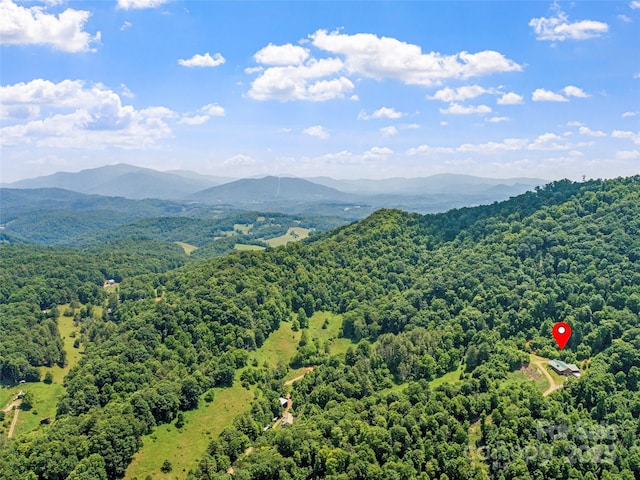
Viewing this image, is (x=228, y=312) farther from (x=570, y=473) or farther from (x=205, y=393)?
(x=570, y=473)

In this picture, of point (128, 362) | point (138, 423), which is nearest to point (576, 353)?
point (138, 423)

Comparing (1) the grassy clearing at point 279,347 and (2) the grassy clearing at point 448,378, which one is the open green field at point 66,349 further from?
(2) the grassy clearing at point 448,378

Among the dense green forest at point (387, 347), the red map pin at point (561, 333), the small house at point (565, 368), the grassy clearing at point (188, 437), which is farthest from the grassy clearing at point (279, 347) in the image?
the red map pin at point (561, 333)

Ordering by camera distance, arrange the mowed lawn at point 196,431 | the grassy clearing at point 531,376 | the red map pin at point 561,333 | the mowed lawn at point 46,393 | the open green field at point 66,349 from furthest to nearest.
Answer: the open green field at point 66,349
the red map pin at point 561,333
the mowed lawn at point 46,393
the grassy clearing at point 531,376
the mowed lawn at point 196,431

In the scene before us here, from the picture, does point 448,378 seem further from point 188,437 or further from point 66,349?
point 66,349

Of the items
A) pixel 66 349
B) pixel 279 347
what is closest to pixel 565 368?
pixel 279 347

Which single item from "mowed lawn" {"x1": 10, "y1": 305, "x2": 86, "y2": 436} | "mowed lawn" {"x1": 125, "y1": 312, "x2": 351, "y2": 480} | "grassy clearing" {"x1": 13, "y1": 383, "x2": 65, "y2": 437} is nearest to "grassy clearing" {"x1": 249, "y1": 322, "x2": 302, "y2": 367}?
"mowed lawn" {"x1": 125, "y1": 312, "x2": 351, "y2": 480}

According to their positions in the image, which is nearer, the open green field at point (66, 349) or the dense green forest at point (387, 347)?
the dense green forest at point (387, 347)
